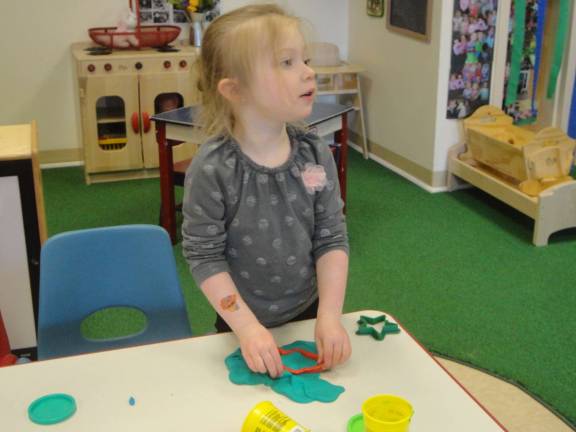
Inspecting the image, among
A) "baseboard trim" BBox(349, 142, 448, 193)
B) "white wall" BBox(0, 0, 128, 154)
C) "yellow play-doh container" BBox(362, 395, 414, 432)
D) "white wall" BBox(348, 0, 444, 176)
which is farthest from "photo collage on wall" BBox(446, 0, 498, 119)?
"yellow play-doh container" BBox(362, 395, 414, 432)

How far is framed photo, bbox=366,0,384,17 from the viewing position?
440 cm

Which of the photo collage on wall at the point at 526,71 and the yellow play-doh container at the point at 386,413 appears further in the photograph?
the photo collage on wall at the point at 526,71

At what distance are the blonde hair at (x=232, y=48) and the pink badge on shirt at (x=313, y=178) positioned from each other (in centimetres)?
15

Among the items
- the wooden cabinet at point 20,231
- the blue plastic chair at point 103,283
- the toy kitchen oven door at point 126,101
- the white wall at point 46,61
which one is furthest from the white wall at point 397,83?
the blue plastic chair at point 103,283

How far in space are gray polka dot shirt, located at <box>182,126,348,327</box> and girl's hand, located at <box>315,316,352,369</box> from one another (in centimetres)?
20

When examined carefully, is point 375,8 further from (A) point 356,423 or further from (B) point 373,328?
(A) point 356,423

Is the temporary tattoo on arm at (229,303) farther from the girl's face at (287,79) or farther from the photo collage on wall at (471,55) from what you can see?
the photo collage on wall at (471,55)

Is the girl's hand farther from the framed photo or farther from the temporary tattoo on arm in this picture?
the framed photo

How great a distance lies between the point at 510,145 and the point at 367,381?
8.41 ft

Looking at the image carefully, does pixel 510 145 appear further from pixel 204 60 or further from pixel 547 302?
pixel 204 60

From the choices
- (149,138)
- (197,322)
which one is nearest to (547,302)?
(197,322)

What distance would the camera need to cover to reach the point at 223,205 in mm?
1266

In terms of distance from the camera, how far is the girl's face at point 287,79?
46.6 inches

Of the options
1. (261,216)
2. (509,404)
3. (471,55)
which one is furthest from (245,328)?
(471,55)
